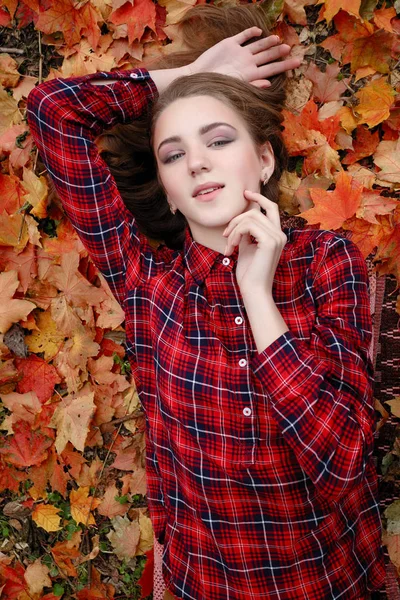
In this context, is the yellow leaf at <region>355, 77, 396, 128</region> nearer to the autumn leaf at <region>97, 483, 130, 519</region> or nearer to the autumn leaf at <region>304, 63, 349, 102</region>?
the autumn leaf at <region>304, 63, 349, 102</region>

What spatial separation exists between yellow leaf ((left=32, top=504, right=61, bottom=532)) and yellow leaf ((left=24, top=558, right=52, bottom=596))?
20cm

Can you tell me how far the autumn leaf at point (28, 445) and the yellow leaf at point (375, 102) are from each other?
6.38 ft

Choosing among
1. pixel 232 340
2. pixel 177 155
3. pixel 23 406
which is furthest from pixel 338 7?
pixel 23 406

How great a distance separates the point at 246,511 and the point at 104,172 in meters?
1.26

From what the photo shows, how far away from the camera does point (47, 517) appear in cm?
271

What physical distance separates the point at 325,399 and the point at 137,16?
1.80 metres

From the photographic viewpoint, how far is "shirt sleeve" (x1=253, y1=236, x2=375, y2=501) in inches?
64.9

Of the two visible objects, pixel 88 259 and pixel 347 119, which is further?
pixel 88 259

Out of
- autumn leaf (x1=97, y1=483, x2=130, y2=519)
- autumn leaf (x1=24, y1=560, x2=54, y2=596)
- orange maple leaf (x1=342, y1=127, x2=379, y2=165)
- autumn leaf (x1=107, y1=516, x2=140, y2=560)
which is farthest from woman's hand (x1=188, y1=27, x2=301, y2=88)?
autumn leaf (x1=24, y1=560, x2=54, y2=596)

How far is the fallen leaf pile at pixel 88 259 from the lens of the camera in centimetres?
236

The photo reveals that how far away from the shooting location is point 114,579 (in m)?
2.71

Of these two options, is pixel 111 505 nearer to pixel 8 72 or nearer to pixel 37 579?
pixel 37 579

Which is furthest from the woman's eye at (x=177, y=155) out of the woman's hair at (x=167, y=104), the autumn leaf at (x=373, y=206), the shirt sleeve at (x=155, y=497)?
the shirt sleeve at (x=155, y=497)

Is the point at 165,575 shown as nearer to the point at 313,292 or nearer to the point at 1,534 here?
the point at 1,534
